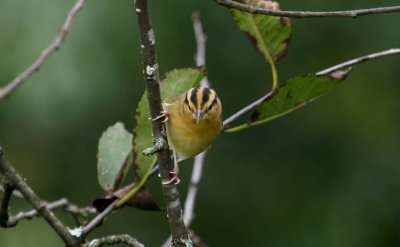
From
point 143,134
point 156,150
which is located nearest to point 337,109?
point 143,134

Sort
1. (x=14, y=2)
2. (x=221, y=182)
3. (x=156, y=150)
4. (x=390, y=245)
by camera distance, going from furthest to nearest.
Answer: (x=221, y=182) → (x=390, y=245) → (x=14, y=2) → (x=156, y=150)

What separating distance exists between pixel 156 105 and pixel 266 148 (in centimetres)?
294

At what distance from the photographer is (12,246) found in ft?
12.5

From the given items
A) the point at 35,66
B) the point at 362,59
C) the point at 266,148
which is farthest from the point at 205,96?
the point at 266,148

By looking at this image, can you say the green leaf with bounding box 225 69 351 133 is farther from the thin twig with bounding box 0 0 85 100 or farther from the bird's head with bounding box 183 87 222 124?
the thin twig with bounding box 0 0 85 100

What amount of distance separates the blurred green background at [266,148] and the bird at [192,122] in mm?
1368

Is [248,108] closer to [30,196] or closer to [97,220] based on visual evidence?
[97,220]

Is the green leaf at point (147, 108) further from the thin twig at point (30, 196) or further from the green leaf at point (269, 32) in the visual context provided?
the thin twig at point (30, 196)

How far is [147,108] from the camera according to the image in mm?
1997

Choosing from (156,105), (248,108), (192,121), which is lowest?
(192,121)

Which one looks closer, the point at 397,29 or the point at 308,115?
the point at 397,29

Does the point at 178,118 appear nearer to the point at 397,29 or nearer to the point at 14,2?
the point at 14,2

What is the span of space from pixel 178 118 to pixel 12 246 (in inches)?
67.3

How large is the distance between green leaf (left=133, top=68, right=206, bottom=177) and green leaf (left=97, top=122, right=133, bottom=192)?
0.39ft
